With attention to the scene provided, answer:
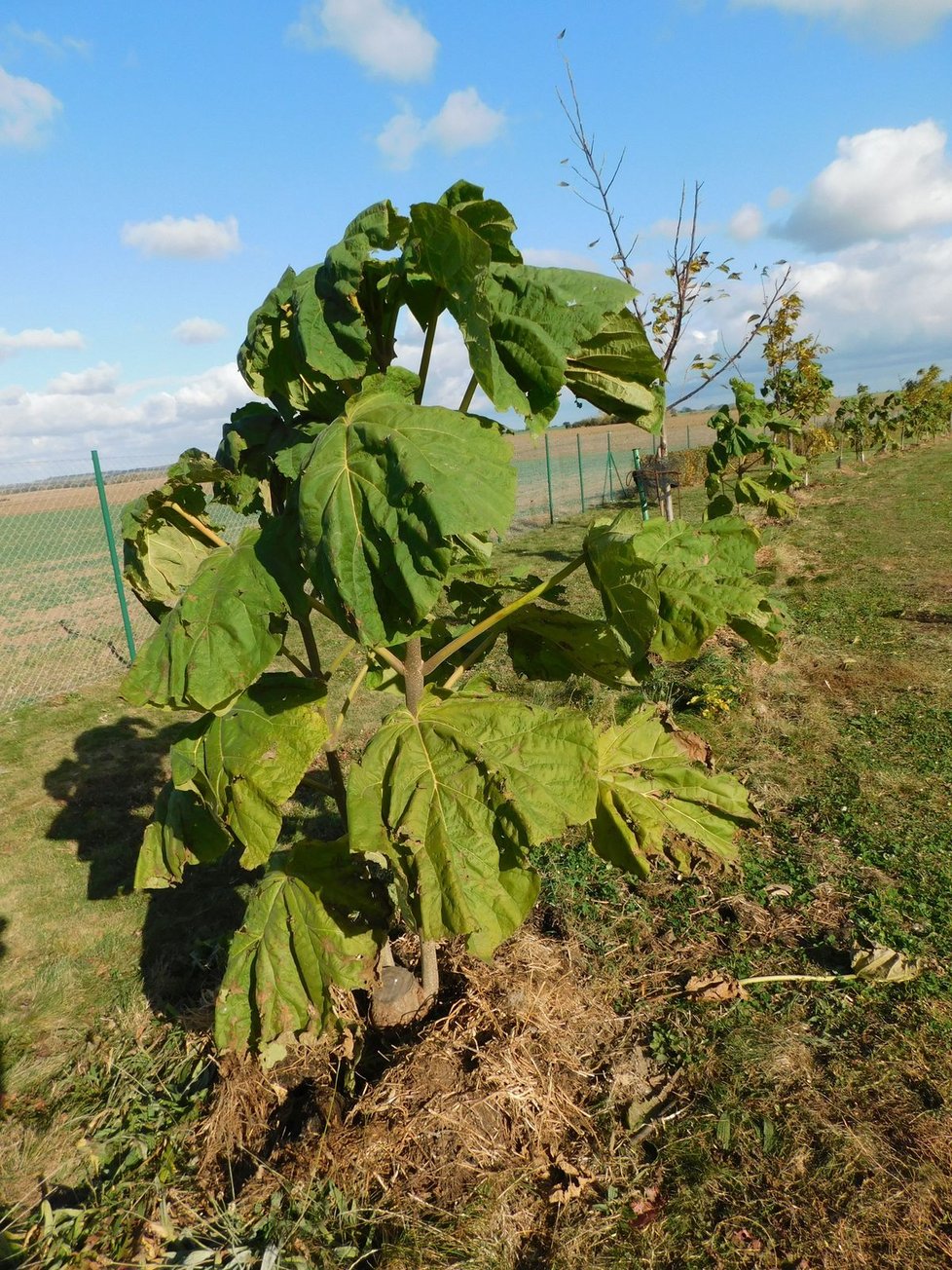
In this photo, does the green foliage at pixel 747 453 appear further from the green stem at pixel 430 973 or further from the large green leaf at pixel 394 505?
the large green leaf at pixel 394 505

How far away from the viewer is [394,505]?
1599 millimetres

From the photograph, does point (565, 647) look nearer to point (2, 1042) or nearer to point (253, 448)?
point (253, 448)

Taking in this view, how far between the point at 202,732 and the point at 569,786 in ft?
3.72

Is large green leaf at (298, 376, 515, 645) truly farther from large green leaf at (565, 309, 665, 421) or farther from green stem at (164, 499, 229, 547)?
green stem at (164, 499, 229, 547)

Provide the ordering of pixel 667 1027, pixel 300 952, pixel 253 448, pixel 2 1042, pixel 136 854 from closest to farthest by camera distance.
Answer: pixel 253 448
pixel 300 952
pixel 667 1027
pixel 2 1042
pixel 136 854

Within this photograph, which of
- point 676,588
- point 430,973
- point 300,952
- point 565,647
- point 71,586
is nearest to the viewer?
point 676,588

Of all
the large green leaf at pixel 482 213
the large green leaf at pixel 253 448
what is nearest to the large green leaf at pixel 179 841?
the large green leaf at pixel 253 448

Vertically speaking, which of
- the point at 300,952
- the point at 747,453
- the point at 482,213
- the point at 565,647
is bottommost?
the point at 300,952

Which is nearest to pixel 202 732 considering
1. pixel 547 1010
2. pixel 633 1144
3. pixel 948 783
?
pixel 547 1010

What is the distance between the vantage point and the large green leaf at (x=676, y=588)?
1854 mm

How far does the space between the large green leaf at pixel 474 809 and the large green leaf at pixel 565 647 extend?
0.41 meters

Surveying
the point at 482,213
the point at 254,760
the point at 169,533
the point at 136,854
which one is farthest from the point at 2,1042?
the point at 482,213

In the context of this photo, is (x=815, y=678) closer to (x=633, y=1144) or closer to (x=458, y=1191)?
(x=633, y=1144)

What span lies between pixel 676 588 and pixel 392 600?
722mm
